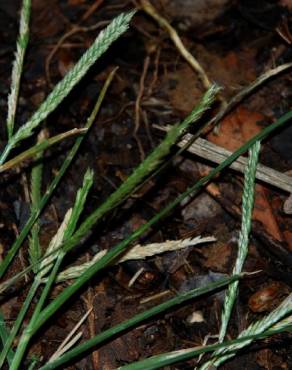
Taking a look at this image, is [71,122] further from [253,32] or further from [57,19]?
[253,32]

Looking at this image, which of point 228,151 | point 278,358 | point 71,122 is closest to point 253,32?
point 228,151

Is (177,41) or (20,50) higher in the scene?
Answer: (177,41)

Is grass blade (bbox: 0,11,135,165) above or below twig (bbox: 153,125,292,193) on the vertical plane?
above

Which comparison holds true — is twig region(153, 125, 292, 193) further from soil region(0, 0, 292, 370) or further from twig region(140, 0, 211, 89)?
twig region(140, 0, 211, 89)

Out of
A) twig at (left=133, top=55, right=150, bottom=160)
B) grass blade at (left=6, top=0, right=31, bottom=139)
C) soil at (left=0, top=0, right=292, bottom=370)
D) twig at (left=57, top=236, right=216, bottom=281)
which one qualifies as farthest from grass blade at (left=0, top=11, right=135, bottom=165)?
twig at (left=133, top=55, right=150, bottom=160)

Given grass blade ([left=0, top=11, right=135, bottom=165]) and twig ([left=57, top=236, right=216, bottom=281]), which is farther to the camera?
twig ([left=57, top=236, right=216, bottom=281])

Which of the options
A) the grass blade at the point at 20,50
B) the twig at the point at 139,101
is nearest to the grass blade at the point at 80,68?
the grass blade at the point at 20,50

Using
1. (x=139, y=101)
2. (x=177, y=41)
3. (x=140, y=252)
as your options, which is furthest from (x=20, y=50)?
(x=177, y=41)

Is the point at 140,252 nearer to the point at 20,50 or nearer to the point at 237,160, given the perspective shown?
the point at 237,160

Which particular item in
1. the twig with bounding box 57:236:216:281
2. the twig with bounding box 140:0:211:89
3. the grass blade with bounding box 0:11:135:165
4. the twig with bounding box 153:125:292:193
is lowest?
the twig with bounding box 57:236:216:281
